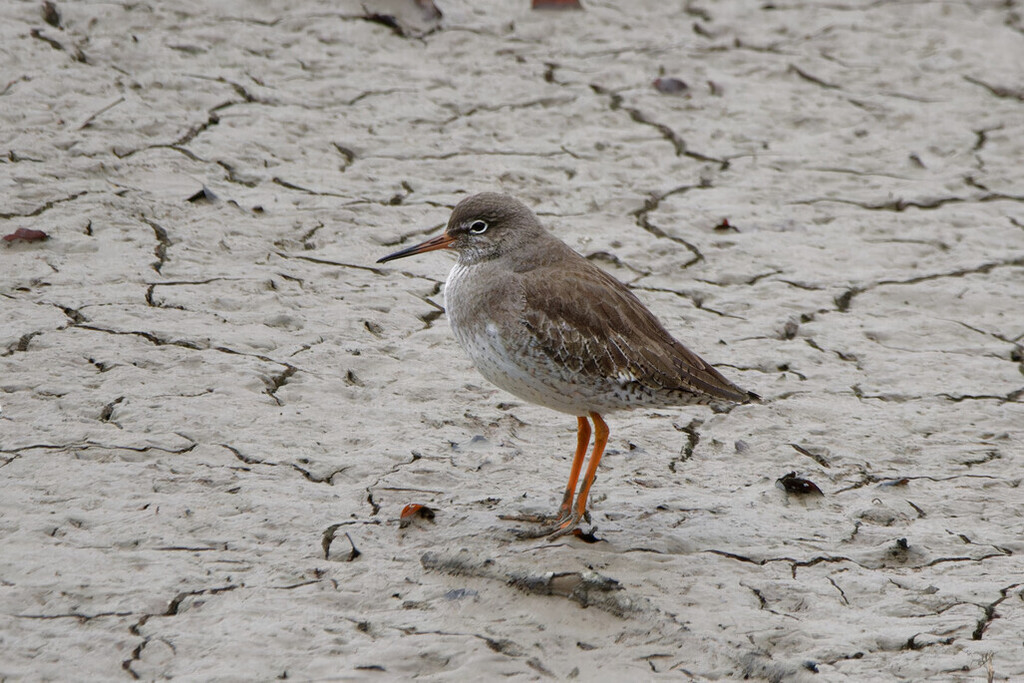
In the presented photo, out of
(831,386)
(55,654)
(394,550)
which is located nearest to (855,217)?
(831,386)

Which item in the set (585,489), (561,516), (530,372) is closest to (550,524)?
(561,516)

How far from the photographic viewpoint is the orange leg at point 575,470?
4.25m

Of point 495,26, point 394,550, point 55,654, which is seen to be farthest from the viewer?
point 495,26

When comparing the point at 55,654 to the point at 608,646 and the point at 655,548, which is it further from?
the point at 655,548

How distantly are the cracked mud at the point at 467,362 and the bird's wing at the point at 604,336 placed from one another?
0.52 m

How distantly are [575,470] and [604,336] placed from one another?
0.51 meters

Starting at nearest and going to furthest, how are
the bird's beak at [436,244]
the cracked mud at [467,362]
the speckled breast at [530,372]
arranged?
the cracked mud at [467,362] → the speckled breast at [530,372] → the bird's beak at [436,244]

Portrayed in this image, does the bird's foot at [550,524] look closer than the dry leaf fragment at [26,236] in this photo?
Yes

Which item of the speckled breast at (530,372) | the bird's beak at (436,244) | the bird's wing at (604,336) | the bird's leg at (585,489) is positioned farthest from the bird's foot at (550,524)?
the bird's beak at (436,244)

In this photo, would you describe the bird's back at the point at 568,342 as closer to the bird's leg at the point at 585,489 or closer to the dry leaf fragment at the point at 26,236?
the bird's leg at the point at 585,489

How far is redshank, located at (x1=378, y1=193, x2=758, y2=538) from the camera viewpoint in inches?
161

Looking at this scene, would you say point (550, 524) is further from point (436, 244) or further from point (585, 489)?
point (436, 244)

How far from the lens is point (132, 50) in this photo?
7461mm

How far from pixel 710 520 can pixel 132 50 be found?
5093 millimetres
